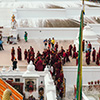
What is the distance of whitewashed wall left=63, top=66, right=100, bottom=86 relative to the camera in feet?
51.6

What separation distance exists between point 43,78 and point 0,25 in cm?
1287

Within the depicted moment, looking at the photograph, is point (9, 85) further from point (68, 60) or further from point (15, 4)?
point (15, 4)

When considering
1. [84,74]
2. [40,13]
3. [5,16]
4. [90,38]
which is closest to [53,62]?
[84,74]

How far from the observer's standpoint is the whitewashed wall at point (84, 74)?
620 inches

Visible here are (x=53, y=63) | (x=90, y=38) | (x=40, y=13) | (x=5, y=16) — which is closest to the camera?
(x=53, y=63)

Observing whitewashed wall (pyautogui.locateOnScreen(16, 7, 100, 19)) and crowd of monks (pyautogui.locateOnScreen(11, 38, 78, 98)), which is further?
whitewashed wall (pyautogui.locateOnScreen(16, 7, 100, 19))

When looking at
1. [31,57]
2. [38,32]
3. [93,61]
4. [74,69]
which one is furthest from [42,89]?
[38,32]

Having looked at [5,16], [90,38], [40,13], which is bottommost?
[90,38]

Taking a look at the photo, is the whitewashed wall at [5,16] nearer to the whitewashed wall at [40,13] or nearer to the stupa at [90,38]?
the whitewashed wall at [40,13]

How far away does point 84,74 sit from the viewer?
16031 mm

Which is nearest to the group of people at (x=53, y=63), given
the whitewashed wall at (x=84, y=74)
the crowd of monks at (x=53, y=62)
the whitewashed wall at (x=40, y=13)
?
the crowd of monks at (x=53, y=62)

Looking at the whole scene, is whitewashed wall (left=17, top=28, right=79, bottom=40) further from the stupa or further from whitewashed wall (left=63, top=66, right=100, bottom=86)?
whitewashed wall (left=63, top=66, right=100, bottom=86)

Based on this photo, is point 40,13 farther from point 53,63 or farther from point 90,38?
point 53,63

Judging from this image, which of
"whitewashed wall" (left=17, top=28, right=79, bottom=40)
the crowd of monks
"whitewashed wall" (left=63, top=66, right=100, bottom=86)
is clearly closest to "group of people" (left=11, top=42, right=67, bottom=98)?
the crowd of monks
